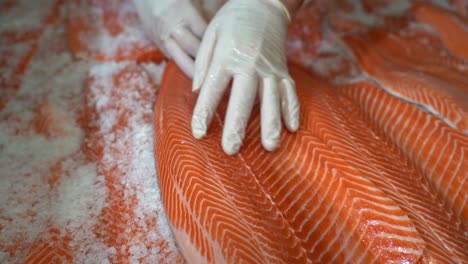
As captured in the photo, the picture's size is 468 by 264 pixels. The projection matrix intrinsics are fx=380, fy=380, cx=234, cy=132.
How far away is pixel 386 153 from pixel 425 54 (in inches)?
43.1

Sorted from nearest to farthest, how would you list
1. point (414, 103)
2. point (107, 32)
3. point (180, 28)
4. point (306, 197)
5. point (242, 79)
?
1. point (306, 197)
2. point (242, 79)
3. point (414, 103)
4. point (180, 28)
5. point (107, 32)

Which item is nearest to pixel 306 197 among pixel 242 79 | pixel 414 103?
pixel 242 79

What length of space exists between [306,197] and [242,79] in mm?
663

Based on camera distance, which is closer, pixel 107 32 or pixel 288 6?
pixel 288 6

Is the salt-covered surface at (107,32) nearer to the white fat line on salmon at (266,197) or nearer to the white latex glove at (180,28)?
the white latex glove at (180,28)

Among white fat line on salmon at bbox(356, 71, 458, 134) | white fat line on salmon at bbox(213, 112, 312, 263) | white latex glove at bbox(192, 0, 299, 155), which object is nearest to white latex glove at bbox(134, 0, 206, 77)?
white latex glove at bbox(192, 0, 299, 155)

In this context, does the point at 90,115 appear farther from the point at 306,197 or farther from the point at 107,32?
the point at 306,197

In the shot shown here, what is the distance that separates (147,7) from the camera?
258 cm

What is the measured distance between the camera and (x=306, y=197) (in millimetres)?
1764

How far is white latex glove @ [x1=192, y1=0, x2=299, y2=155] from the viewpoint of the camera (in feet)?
6.31

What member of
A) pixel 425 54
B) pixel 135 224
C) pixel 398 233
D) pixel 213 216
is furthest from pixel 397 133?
pixel 135 224

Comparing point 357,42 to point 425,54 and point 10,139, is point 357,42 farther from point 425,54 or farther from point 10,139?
point 10,139

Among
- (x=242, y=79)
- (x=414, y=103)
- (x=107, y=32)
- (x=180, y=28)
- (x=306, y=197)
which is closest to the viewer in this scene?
(x=306, y=197)

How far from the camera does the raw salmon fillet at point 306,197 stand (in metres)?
1.60
